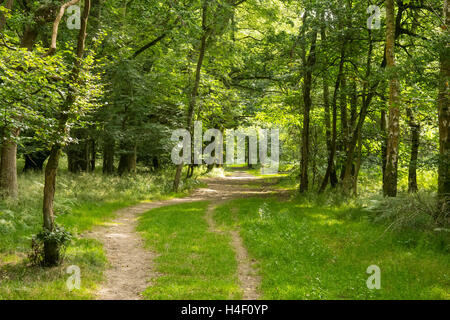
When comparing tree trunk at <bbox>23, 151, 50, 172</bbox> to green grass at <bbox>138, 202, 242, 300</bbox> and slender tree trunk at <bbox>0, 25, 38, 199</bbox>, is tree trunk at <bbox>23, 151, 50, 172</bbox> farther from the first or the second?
green grass at <bbox>138, 202, 242, 300</bbox>

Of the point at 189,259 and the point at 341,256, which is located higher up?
the point at 341,256

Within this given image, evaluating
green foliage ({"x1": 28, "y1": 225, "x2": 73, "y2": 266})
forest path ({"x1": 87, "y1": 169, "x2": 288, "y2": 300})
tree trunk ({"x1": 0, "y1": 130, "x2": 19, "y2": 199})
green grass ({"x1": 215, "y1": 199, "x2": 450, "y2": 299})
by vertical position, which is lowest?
forest path ({"x1": 87, "y1": 169, "x2": 288, "y2": 300})

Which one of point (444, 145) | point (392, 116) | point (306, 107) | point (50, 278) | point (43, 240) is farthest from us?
point (306, 107)

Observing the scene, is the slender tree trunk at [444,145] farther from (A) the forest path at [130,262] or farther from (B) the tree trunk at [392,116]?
(A) the forest path at [130,262]

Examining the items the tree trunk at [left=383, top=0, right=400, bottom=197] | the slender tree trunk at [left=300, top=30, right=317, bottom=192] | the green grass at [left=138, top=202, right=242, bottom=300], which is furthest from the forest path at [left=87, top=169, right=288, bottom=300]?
the slender tree trunk at [left=300, top=30, right=317, bottom=192]

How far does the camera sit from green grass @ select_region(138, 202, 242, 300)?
7031 millimetres

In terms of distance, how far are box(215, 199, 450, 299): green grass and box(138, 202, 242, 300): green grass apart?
837mm

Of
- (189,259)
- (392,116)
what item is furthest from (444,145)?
(189,259)

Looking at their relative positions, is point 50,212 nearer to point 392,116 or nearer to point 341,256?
point 341,256

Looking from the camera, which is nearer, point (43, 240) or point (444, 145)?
point (43, 240)

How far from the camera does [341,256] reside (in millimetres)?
8992

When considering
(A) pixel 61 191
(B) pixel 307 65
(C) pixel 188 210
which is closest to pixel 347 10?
(B) pixel 307 65

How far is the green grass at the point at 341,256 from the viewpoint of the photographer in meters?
6.91

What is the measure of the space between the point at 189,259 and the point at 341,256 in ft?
12.8
